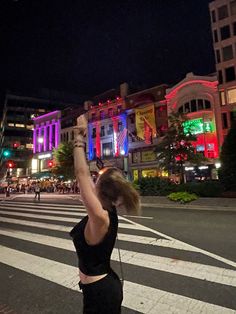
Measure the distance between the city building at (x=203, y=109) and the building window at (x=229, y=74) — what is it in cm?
146

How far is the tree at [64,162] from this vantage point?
137ft

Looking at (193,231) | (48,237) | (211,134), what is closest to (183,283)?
(193,231)

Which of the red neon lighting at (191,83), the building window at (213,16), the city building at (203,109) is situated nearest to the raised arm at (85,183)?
the city building at (203,109)

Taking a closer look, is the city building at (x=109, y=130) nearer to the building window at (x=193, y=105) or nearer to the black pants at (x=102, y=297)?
the building window at (x=193, y=105)

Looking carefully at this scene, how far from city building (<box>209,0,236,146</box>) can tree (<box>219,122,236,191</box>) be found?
1442 cm

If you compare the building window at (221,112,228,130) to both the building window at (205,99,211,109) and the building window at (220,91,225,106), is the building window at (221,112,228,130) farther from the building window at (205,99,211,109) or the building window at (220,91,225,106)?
the building window at (205,99,211,109)

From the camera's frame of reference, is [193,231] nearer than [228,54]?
Yes

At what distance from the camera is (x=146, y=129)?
40219 mm

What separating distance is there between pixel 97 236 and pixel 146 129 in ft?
127

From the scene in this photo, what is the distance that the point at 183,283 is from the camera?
4.73 meters

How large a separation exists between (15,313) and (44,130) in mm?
60191

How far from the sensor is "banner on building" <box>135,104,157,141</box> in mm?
39969

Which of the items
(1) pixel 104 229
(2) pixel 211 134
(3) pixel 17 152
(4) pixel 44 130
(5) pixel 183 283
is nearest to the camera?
(1) pixel 104 229

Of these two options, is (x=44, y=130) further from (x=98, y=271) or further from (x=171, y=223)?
(x=98, y=271)
